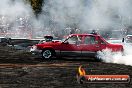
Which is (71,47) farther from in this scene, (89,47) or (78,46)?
(89,47)

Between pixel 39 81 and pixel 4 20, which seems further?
pixel 4 20

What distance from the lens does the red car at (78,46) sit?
59.2 ft

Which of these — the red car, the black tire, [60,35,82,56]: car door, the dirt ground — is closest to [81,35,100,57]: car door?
the red car

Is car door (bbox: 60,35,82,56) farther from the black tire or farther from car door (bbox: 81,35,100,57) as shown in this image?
the black tire

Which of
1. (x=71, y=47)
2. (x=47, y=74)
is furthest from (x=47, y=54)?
(x=47, y=74)

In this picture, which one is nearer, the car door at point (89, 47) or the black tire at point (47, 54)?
the car door at point (89, 47)

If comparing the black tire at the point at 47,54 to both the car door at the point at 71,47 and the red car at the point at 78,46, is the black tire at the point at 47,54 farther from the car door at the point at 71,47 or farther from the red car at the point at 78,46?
the car door at the point at 71,47

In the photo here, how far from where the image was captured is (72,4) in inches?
1084

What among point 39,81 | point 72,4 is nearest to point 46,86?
point 39,81

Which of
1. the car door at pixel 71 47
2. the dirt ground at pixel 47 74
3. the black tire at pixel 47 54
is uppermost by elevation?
the car door at pixel 71 47

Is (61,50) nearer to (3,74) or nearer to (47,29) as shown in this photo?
(3,74)

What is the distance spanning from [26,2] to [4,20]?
9248 millimetres

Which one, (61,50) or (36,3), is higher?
(36,3)

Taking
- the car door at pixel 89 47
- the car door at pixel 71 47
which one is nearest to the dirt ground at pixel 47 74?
the car door at pixel 71 47
